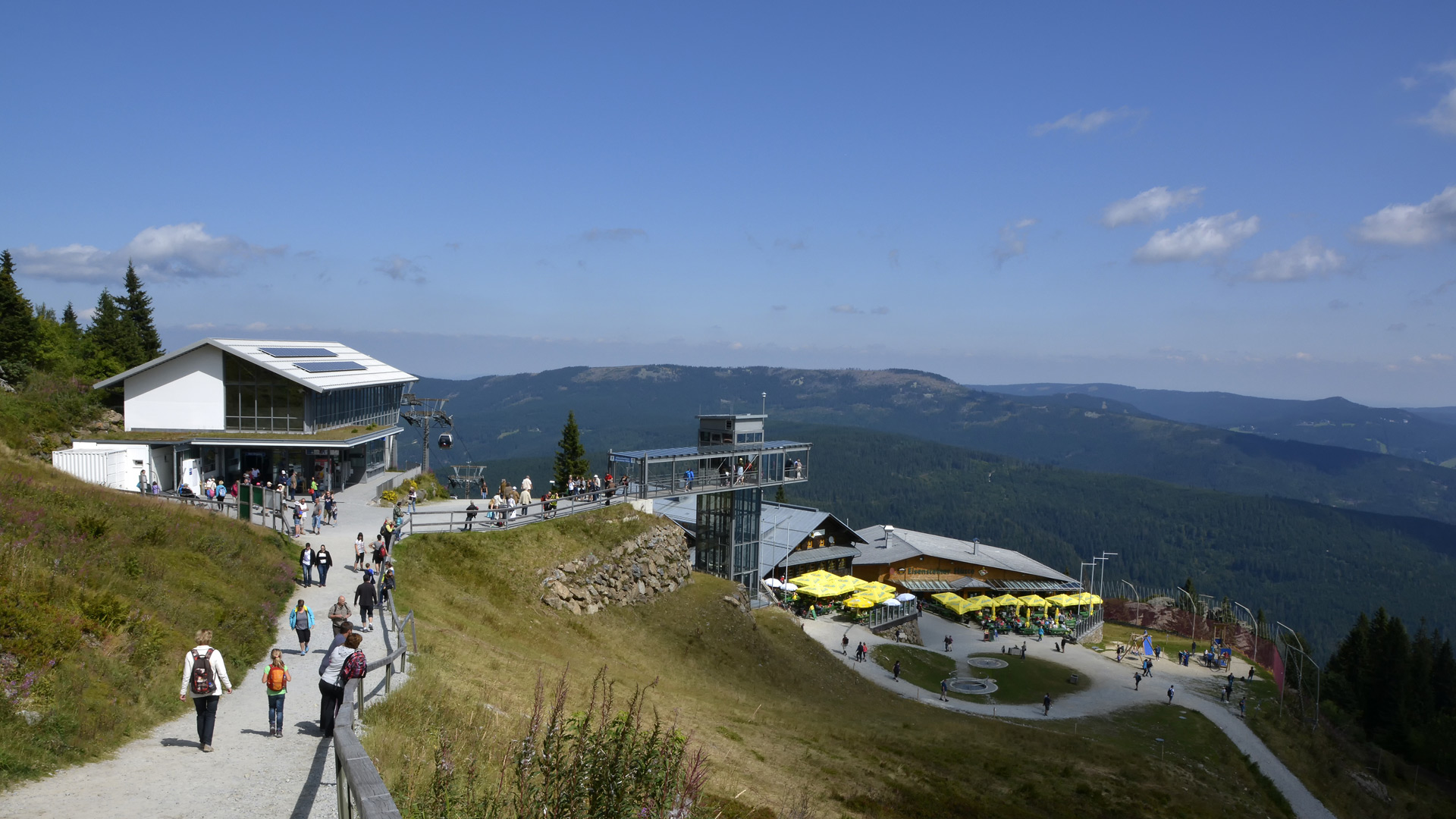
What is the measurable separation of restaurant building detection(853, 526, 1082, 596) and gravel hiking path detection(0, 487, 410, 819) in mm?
62169

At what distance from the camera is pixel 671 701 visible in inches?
939

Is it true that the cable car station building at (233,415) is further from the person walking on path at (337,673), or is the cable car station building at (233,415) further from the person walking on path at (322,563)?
the person walking on path at (337,673)

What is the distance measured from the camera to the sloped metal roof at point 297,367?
→ 4066 centimetres

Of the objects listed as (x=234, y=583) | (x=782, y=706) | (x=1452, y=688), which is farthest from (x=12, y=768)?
(x=1452, y=688)

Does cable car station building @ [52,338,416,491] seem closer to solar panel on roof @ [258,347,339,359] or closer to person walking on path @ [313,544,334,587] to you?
solar panel on roof @ [258,347,339,359]

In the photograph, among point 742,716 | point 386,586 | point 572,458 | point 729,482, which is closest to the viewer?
point 386,586

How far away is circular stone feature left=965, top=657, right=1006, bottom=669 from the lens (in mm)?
51406

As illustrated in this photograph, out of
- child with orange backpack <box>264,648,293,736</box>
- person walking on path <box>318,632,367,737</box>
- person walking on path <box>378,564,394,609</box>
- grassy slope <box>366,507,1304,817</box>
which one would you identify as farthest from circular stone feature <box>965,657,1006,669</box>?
child with orange backpack <box>264,648,293,736</box>

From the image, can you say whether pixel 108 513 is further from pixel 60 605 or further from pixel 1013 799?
pixel 1013 799

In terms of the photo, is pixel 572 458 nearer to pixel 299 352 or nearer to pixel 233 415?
pixel 299 352

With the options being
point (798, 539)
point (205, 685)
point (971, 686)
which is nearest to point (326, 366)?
point (798, 539)

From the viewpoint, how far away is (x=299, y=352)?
48219mm

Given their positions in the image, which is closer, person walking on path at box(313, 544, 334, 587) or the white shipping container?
person walking on path at box(313, 544, 334, 587)

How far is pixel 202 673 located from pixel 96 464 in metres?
29.5
